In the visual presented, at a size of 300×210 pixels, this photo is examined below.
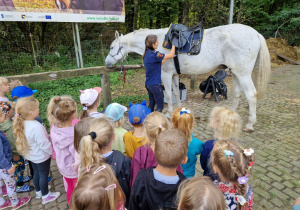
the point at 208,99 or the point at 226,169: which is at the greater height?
the point at 226,169

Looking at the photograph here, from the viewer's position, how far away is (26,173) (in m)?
2.94

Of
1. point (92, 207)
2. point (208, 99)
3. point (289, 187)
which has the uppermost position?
point (92, 207)

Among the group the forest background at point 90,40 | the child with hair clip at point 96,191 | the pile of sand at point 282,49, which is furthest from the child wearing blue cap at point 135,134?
the pile of sand at point 282,49

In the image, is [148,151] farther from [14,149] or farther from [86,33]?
[86,33]

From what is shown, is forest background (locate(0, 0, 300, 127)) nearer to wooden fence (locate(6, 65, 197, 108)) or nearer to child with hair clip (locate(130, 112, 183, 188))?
wooden fence (locate(6, 65, 197, 108))

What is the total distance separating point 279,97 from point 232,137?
17.5 feet

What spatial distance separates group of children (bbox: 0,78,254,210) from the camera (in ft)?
3.63

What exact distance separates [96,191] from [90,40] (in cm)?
1191

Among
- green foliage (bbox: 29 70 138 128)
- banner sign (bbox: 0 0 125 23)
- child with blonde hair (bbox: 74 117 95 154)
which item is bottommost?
green foliage (bbox: 29 70 138 128)

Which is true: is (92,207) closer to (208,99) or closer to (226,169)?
(226,169)

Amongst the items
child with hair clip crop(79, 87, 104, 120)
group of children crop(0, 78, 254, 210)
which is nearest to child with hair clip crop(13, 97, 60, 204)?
group of children crop(0, 78, 254, 210)

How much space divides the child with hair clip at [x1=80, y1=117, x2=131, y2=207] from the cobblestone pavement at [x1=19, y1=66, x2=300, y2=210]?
125 centimetres

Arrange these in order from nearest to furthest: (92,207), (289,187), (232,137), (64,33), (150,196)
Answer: (92,207) → (150,196) → (232,137) → (289,187) → (64,33)

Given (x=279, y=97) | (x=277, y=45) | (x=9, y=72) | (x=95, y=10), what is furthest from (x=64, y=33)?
(x=277, y=45)
